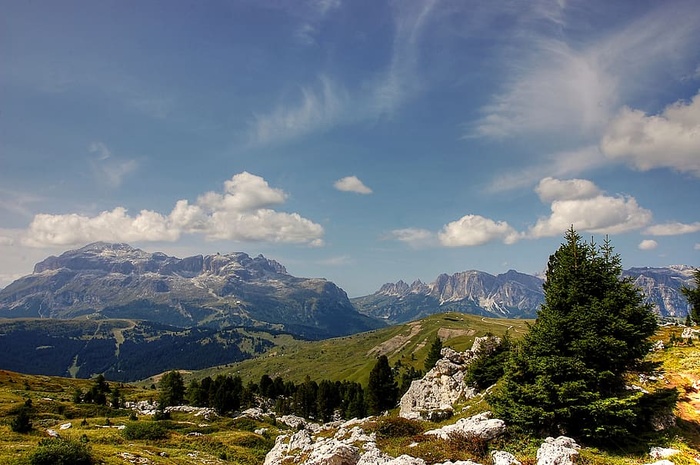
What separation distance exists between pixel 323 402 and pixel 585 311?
362ft

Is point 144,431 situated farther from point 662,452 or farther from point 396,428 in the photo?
point 662,452

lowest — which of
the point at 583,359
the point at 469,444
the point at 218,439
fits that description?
the point at 218,439

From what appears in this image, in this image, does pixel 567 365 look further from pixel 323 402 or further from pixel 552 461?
pixel 323 402

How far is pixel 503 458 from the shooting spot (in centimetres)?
2384

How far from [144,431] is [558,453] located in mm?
58484

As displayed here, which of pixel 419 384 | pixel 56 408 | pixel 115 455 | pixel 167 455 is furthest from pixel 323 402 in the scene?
pixel 115 455

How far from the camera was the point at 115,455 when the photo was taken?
3638 centimetres

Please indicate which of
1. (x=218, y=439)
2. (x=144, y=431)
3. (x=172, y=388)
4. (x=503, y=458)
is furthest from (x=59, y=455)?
(x=172, y=388)

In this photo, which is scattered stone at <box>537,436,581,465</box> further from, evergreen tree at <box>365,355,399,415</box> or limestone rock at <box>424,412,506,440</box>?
evergreen tree at <box>365,355,399,415</box>

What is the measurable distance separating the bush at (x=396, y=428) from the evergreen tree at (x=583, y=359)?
25.3 feet

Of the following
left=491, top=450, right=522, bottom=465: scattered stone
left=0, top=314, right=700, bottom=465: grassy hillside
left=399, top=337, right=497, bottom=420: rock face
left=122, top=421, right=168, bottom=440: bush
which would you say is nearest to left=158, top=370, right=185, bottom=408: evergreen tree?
left=0, top=314, right=700, bottom=465: grassy hillside

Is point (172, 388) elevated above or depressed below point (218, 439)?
below

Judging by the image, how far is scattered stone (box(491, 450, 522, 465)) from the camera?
23.3m

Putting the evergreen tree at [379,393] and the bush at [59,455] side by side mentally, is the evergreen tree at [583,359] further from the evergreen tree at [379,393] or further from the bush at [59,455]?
the evergreen tree at [379,393]
